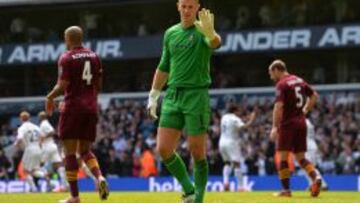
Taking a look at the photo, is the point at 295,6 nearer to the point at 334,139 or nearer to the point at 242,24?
the point at 242,24

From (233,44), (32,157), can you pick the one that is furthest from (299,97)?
(233,44)

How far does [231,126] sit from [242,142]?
25.0 ft

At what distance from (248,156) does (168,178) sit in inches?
108

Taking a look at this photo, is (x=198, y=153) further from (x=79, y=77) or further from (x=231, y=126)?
(x=231, y=126)

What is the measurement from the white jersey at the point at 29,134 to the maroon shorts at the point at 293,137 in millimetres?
9585

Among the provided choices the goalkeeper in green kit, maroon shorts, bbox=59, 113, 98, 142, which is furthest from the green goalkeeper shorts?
maroon shorts, bbox=59, 113, 98, 142

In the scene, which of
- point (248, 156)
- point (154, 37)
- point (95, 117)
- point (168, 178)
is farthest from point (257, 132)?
point (95, 117)

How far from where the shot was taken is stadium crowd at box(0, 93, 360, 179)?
3145 centimetres

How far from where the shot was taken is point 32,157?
26953 millimetres

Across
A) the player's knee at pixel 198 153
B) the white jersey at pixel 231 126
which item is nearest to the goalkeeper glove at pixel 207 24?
the player's knee at pixel 198 153

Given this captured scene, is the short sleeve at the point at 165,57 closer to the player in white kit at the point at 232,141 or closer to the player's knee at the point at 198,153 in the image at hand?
the player's knee at the point at 198,153

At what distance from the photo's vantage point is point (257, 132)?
33438 mm

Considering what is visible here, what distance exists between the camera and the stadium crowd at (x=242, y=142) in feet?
103

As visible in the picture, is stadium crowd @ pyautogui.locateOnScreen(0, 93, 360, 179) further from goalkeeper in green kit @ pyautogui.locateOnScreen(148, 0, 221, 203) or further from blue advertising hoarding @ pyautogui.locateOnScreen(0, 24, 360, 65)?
goalkeeper in green kit @ pyautogui.locateOnScreen(148, 0, 221, 203)
